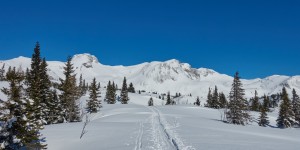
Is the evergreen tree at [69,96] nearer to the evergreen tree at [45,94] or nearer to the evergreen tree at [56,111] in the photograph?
the evergreen tree at [56,111]

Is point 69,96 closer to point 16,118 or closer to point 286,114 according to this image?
point 16,118

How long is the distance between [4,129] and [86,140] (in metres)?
8.41

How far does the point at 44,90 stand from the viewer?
43.2m

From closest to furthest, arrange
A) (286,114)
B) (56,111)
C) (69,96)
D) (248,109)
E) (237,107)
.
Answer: (56,111)
(69,96)
(237,107)
(248,109)
(286,114)

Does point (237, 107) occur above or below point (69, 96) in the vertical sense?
below

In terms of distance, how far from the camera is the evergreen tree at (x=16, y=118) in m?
19.8

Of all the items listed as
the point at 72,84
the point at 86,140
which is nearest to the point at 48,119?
the point at 72,84

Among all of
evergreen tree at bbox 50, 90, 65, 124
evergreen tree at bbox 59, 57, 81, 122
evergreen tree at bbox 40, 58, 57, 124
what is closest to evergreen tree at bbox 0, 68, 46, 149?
evergreen tree at bbox 40, 58, 57, 124

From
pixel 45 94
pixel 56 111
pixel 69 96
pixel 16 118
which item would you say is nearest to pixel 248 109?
pixel 69 96

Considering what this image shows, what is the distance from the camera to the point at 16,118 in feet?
65.5

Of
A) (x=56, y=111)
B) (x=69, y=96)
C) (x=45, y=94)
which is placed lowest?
(x=56, y=111)

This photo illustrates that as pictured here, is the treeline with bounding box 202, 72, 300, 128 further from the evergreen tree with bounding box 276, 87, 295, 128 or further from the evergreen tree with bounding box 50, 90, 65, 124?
the evergreen tree with bounding box 50, 90, 65, 124

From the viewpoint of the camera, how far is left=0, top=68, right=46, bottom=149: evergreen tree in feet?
65.1

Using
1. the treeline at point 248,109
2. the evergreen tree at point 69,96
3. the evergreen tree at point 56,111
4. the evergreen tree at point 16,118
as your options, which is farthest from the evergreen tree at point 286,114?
the evergreen tree at point 16,118
